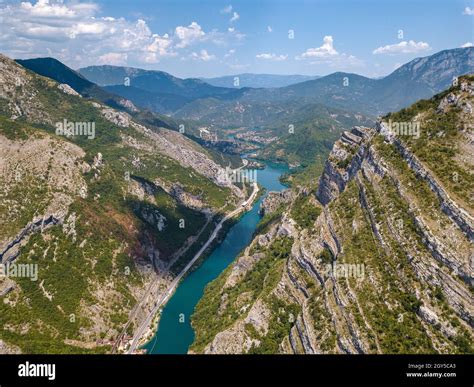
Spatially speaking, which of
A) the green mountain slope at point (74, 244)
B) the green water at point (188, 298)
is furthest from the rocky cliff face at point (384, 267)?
the green mountain slope at point (74, 244)
